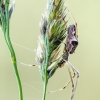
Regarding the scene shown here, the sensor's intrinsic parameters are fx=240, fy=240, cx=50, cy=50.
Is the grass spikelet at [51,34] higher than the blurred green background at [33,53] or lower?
higher

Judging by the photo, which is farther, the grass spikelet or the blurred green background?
the blurred green background

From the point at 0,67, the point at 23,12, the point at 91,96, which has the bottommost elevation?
the point at 91,96

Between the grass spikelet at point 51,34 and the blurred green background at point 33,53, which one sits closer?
the grass spikelet at point 51,34

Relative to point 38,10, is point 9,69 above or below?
below

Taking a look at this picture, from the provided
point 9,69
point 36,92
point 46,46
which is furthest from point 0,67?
point 46,46

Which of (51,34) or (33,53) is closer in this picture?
(51,34)

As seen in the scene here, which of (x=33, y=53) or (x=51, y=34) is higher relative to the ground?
(x=51, y=34)

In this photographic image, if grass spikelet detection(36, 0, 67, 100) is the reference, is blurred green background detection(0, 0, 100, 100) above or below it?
below

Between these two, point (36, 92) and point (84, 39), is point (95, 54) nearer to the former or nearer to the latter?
point (84, 39)
